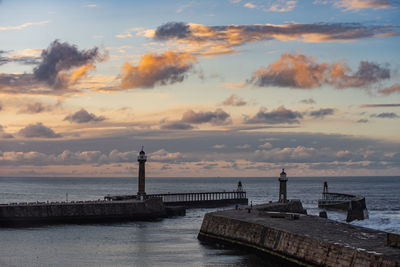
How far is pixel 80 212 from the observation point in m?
58.4

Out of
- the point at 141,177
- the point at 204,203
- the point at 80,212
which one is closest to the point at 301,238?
the point at 80,212

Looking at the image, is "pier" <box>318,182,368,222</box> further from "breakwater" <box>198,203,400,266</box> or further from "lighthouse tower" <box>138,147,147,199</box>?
"breakwater" <box>198,203,400,266</box>

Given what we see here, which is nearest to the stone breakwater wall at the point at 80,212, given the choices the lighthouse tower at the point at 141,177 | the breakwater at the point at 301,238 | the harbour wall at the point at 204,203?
the lighthouse tower at the point at 141,177

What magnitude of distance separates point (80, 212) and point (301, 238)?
32153 mm

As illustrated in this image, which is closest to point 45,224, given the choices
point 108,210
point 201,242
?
point 108,210

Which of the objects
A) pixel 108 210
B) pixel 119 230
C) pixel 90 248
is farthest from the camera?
pixel 108 210

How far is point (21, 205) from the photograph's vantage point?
55312 millimetres

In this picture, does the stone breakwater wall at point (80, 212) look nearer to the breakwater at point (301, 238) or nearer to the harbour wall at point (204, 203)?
the harbour wall at point (204, 203)

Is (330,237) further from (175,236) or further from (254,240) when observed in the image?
(175,236)

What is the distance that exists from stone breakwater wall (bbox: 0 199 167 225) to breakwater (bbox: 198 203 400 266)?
17616 mm

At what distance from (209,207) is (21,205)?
36.5 meters

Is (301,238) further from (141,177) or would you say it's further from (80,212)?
(141,177)

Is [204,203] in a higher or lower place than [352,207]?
lower

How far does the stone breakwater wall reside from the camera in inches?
2131
